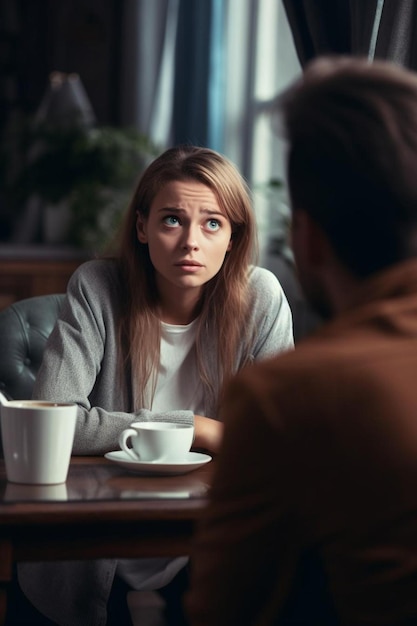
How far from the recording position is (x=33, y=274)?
16.1 feet

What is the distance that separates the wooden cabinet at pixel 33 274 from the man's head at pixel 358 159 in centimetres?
403

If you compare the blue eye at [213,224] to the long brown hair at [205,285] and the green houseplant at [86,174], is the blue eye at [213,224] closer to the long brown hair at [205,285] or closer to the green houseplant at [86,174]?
the long brown hair at [205,285]

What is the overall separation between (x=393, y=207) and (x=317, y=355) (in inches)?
6.0

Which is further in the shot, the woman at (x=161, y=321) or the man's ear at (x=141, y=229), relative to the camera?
the man's ear at (x=141, y=229)

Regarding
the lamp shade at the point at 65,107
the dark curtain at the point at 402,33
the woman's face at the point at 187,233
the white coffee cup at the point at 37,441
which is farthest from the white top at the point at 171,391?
the lamp shade at the point at 65,107

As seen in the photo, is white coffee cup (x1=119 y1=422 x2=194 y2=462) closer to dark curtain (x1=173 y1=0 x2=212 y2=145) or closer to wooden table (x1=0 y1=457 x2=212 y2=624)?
wooden table (x1=0 y1=457 x2=212 y2=624)

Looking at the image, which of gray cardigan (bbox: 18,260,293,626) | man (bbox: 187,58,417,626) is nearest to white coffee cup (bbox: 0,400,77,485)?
gray cardigan (bbox: 18,260,293,626)

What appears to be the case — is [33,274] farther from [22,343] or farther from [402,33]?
[402,33]

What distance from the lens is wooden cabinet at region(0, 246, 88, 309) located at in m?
4.91

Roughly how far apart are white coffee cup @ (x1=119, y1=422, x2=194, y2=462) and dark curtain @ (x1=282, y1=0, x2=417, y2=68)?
3.09 ft

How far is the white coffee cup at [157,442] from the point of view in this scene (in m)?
1.51

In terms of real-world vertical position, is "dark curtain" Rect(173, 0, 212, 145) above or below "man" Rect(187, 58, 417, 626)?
above

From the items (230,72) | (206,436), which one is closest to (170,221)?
(206,436)

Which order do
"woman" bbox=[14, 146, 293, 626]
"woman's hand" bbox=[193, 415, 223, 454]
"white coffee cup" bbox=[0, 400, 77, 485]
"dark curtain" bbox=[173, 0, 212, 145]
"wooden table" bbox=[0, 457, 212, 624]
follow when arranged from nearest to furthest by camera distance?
"wooden table" bbox=[0, 457, 212, 624], "white coffee cup" bbox=[0, 400, 77, 485], "woman's hand" bbox=[193, 415, 223, 454], "woman" bbox=[14, 146, 293, 626], "dark curtain" bbox=[173, 0, 212, 145]
